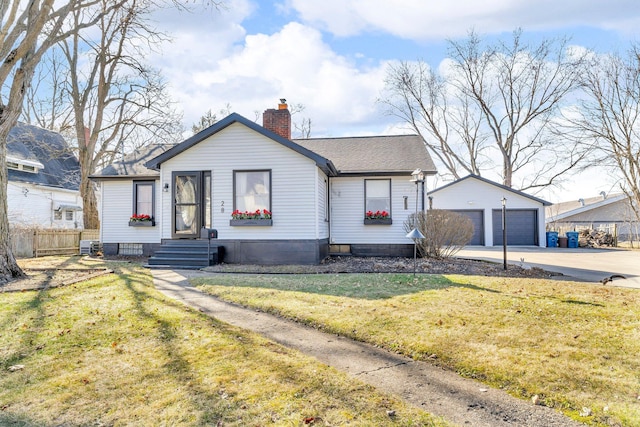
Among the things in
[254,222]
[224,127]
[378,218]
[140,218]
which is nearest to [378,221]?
[378,218]

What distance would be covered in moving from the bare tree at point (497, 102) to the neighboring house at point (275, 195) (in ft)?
57.4

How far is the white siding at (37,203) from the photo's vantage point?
795 inches

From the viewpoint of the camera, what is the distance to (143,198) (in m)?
15.3

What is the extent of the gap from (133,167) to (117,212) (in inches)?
72.2

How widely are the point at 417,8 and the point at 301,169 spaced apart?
544cm

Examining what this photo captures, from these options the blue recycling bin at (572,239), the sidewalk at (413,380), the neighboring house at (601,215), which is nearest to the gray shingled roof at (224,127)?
the sidewalk at (413,380)

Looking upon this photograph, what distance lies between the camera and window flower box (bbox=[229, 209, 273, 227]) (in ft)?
39.6

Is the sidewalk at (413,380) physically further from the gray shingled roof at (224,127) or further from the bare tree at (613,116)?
the bare tree at (613,116)

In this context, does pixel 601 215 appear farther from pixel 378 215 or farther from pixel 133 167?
pixel 133 167

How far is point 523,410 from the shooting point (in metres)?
3.13

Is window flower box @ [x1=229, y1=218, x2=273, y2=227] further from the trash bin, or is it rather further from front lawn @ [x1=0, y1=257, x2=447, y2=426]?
the trash bin

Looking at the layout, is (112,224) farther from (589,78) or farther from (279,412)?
(589,78)

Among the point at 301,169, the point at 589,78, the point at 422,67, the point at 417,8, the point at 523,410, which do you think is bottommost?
the point at 523,410

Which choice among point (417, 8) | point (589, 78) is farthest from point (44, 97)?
point (589, 78)
